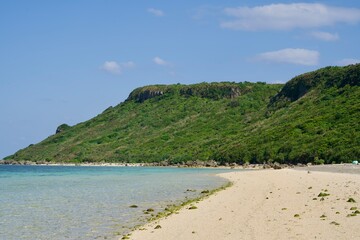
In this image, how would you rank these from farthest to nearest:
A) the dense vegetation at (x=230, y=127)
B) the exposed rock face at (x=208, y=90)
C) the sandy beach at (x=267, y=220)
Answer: the exposed rock face at (x=208, y=90) < the dense vegetation at (x=230, y=127) < the sandy beach at (x=267, y=220)

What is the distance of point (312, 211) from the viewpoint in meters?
19.8

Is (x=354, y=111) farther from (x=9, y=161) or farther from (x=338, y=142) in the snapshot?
(x=9, y=161)

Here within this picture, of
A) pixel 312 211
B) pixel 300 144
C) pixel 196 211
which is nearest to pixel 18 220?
pixel 196 211

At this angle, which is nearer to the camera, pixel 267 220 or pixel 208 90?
pixel 267 220

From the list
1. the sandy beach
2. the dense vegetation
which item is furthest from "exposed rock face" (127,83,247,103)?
the sandy beach

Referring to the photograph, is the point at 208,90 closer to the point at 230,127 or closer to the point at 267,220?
the point at 230,127

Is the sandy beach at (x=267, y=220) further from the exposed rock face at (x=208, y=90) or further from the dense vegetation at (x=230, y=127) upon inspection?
the exposed rock face at (x=208, y=90)

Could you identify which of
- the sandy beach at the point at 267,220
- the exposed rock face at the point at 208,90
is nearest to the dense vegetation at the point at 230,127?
the exposed rock face at the point at 208,90

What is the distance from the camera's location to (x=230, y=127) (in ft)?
455

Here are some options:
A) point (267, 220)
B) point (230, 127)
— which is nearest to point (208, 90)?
point (230, 127)

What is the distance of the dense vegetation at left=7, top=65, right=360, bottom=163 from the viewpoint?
281 ft

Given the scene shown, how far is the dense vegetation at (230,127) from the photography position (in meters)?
85.6

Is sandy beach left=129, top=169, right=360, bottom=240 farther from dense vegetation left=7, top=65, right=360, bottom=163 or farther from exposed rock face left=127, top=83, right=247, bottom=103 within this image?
exposed rock face left=127, top=83, right=247, bottom=103

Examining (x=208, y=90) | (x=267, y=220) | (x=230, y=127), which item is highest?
(x=208, y=90)
